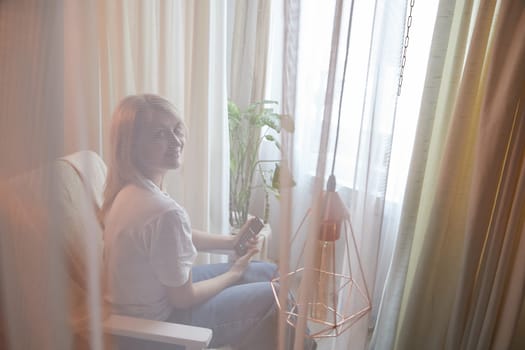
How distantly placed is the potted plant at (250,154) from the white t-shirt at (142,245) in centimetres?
15

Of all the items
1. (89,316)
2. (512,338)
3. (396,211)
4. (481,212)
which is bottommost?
(512,338)

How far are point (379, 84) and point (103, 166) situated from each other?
0.65 m

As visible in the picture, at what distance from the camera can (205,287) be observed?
3.45 feet

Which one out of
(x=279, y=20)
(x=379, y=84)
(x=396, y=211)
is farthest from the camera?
(x=396, y=211)

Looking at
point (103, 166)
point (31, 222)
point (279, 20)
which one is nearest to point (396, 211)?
point (279, 20)

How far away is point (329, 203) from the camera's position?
2.78 ft

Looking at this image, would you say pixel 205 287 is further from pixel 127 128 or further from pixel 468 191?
pixel 468 191

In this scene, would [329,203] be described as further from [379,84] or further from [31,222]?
[31,222]

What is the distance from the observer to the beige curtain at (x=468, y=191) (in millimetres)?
1055

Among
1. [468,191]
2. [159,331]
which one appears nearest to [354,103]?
[468,191]

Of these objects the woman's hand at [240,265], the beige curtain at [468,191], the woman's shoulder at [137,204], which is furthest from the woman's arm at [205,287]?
the beige curtain at [468,191]

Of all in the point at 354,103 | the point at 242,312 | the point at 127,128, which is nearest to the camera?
the point at 127,128

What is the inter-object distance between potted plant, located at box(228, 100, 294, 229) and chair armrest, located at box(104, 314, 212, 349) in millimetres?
295

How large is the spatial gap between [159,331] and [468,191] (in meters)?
0.95
